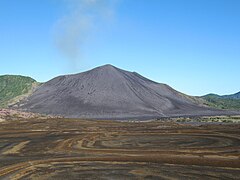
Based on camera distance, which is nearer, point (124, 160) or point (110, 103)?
point (124, 160)

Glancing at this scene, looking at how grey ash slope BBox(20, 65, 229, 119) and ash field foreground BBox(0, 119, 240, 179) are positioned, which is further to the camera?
grey ash slope BBox(20, 65, 229, 119)

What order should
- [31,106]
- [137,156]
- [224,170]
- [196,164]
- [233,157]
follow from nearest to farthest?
[224,170]
[196,164]
[233,157]
[137,156]
[31,106]

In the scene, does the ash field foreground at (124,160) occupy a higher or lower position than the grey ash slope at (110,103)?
lower

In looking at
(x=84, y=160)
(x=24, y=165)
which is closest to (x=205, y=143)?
(x=84, y=160)

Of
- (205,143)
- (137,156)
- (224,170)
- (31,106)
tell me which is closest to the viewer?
(224,170)

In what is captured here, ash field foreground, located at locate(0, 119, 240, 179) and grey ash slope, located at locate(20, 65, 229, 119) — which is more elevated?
grey ash slope, located at locate(20, 65, 229, 119)

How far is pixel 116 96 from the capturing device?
18325 centimetres

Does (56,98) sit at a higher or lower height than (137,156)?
higher

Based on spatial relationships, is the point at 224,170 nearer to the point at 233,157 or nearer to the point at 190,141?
the point at 233,157

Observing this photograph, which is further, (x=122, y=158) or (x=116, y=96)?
(x=116, y=96)

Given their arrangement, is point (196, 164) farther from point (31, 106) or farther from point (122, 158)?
point (31, 106)

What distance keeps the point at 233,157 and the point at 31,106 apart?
163 m

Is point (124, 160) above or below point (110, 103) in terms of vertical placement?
below

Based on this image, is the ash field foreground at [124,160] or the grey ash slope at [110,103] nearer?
the ash field foreground at [124,160]
